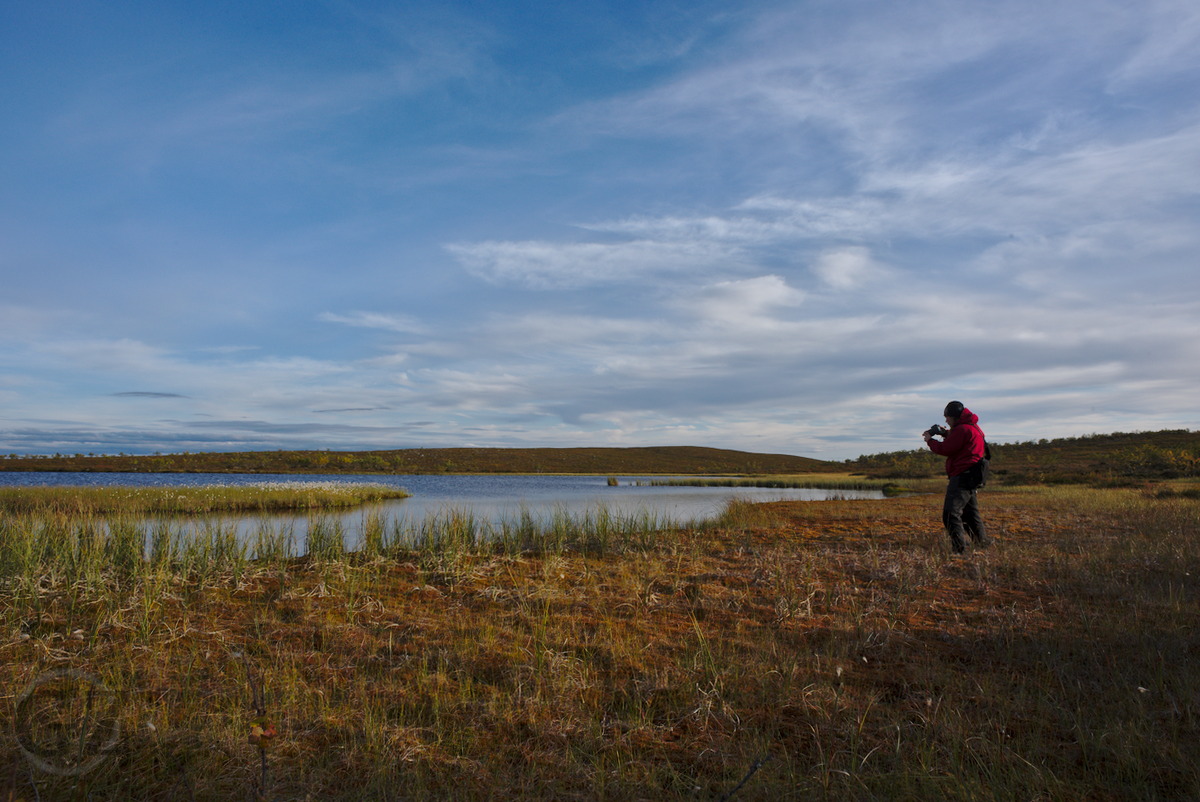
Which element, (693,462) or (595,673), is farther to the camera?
(693,462)

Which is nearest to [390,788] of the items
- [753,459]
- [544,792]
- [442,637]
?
[544,792]

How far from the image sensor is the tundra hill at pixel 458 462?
7162 centimetres

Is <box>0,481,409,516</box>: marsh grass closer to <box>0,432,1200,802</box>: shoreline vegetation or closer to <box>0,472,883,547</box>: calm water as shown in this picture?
<box>0,472,883,547</box>: calm water

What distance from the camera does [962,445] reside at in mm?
9766

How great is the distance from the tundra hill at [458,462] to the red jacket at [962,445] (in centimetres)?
6779

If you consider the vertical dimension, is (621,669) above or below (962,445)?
below

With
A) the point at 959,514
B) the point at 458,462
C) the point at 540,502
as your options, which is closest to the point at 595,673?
the point at 959,514

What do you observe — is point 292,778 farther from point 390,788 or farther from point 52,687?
point 52,687

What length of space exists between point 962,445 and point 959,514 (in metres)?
1.07

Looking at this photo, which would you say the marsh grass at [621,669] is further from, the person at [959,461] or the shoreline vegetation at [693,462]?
the shoreline vegetation at [693,462]

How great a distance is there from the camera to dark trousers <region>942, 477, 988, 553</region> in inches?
377

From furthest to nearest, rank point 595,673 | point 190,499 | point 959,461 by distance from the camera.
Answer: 1. point 190,499
2. point 959,461
3. point 595,673

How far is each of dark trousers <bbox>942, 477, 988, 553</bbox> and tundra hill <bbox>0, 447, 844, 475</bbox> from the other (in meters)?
67.4

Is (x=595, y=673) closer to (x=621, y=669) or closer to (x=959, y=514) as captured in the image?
(x=621, y=669)
